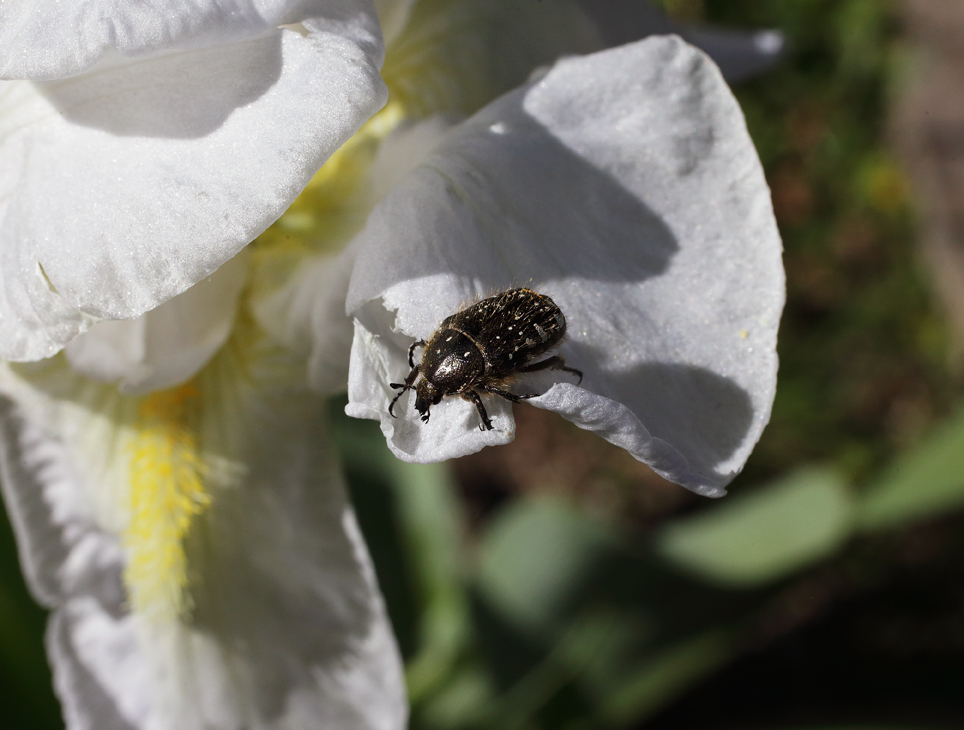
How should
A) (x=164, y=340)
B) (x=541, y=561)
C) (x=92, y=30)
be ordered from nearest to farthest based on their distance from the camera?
(x=92, y=30) < (x=164, y=340) < (x=541, y=561)

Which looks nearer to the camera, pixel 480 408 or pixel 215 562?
pixel 480 408

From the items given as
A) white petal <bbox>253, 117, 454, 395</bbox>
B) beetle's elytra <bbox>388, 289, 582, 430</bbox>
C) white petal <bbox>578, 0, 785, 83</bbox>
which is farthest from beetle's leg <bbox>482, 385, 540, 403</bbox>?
white petal <bbox>578, 0, 785, 83</bbox>

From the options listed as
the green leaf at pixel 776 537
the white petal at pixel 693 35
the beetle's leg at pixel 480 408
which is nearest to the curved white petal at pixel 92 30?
the beetle's leg at pixel 480 408

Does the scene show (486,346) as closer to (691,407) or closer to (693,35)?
(691,407)

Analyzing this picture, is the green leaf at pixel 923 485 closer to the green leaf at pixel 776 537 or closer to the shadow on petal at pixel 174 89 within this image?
the green leaf at pixel 776 537

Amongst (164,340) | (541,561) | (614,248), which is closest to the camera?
(614,248)

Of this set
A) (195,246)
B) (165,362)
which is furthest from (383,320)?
(165,362)

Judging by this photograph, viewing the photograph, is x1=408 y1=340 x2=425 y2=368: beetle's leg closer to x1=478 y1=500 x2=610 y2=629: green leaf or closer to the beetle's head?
the beetle's head

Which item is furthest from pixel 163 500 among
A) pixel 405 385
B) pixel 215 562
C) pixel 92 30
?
pixel 92 30
